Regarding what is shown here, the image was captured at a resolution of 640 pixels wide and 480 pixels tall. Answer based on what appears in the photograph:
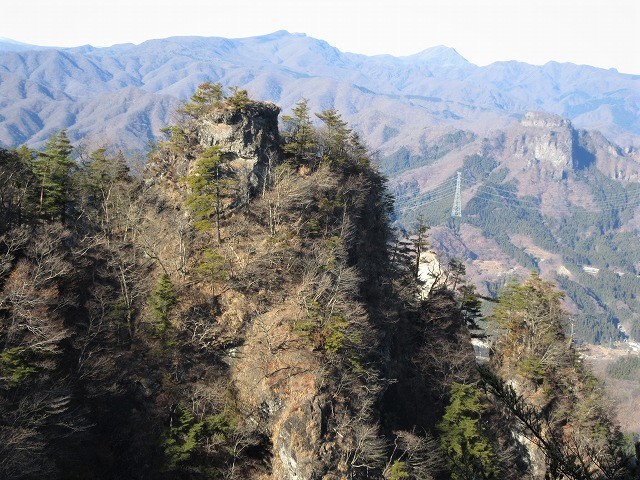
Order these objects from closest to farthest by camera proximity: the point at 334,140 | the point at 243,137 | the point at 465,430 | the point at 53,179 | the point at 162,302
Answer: the point at 162,302, the point at 465,430, the point at 53,179, the point at 243,137, the point at 334,140

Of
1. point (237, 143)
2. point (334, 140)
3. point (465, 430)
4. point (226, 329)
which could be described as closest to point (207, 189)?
point (237, 143)

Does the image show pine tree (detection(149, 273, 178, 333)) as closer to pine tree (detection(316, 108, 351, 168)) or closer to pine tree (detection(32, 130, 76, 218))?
pine tree (detection(32, 130, 76, 218))

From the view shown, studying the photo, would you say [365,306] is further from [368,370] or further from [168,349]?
[168,349]

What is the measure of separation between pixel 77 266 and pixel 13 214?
18.6 feet

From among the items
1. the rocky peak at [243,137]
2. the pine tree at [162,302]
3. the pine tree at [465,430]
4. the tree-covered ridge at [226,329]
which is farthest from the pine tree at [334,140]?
the pine tree at [465,430]

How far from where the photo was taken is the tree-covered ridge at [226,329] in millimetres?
28359

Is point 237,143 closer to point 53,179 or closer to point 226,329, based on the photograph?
point 53,179

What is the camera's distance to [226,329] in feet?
119

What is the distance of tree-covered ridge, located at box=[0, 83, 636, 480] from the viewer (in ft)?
93.0

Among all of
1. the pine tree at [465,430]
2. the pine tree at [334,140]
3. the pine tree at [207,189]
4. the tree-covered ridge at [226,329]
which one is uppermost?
the pine tree at [334,140]

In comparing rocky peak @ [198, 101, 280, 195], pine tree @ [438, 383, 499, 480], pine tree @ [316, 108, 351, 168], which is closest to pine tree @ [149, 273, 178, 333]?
rocky peak @ [198, 101, 280, 195]

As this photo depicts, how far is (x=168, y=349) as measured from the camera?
3406 centimetres

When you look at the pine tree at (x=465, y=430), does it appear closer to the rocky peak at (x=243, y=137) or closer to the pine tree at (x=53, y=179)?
the rocky peak at (x=243, y=137)

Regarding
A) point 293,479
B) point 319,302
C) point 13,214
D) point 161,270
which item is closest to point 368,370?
point 319,302
